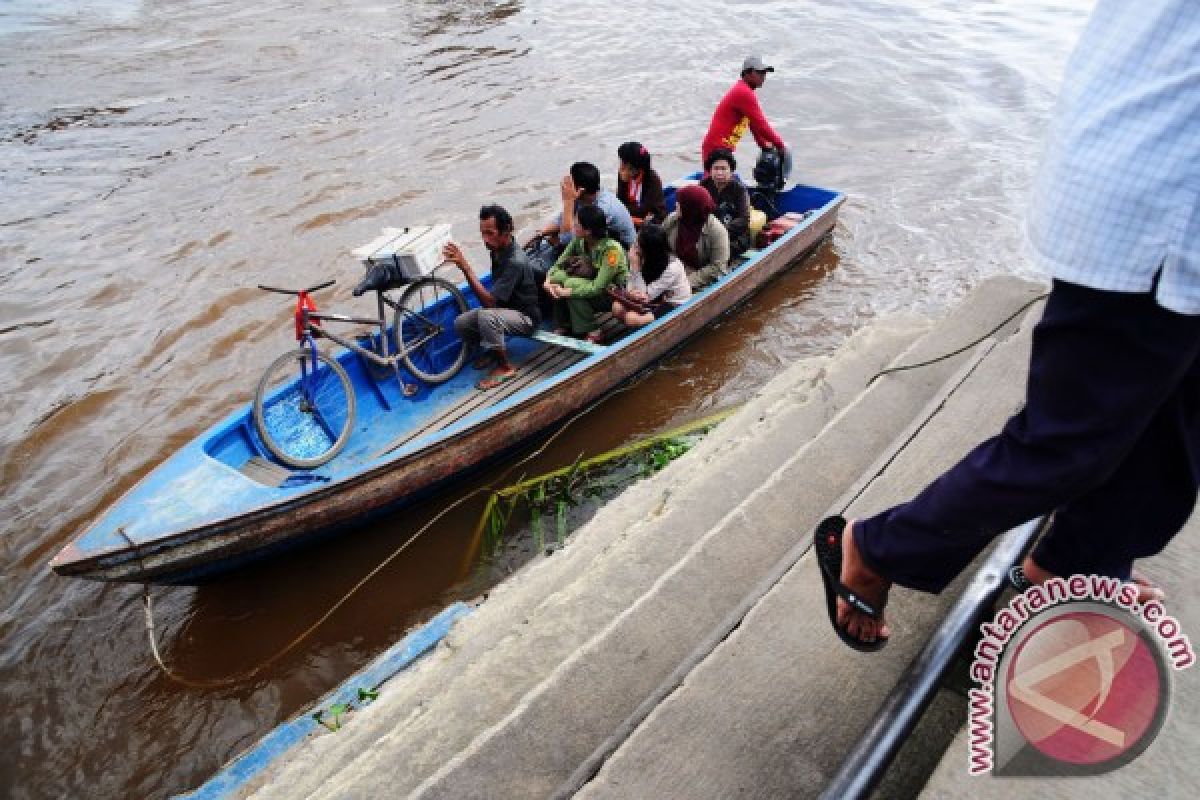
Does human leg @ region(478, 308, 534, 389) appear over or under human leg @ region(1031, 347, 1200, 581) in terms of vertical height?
under

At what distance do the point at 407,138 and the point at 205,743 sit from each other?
34.1ft

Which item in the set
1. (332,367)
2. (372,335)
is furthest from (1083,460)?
(372,335)

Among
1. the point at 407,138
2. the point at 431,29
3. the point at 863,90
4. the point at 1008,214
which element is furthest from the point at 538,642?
the point at 431,29

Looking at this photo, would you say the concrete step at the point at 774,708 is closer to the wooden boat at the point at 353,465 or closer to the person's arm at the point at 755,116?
the wooden boat at the point at 353,465

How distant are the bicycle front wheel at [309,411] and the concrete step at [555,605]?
2107 millimetres

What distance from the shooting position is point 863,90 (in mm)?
14648

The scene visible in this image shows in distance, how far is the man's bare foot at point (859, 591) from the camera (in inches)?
75.2

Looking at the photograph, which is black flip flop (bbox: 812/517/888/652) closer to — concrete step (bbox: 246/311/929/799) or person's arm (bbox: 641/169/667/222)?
concrete step (bbox: 246/311/929/799)

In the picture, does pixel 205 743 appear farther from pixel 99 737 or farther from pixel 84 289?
pixel 84 289

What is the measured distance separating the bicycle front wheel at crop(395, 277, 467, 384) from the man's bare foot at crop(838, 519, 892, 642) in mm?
4676

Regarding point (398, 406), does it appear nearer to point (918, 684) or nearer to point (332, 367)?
point (332, 367)

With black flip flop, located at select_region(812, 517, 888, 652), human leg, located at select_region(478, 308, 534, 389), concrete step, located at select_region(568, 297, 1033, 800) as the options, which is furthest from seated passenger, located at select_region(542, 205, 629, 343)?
black flip flop, located at select_region(812, 517, 888, 652)

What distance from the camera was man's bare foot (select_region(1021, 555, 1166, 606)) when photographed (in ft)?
6.50

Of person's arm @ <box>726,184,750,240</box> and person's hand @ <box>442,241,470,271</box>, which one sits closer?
person's hand @ <box>442,241,470,271</box>
